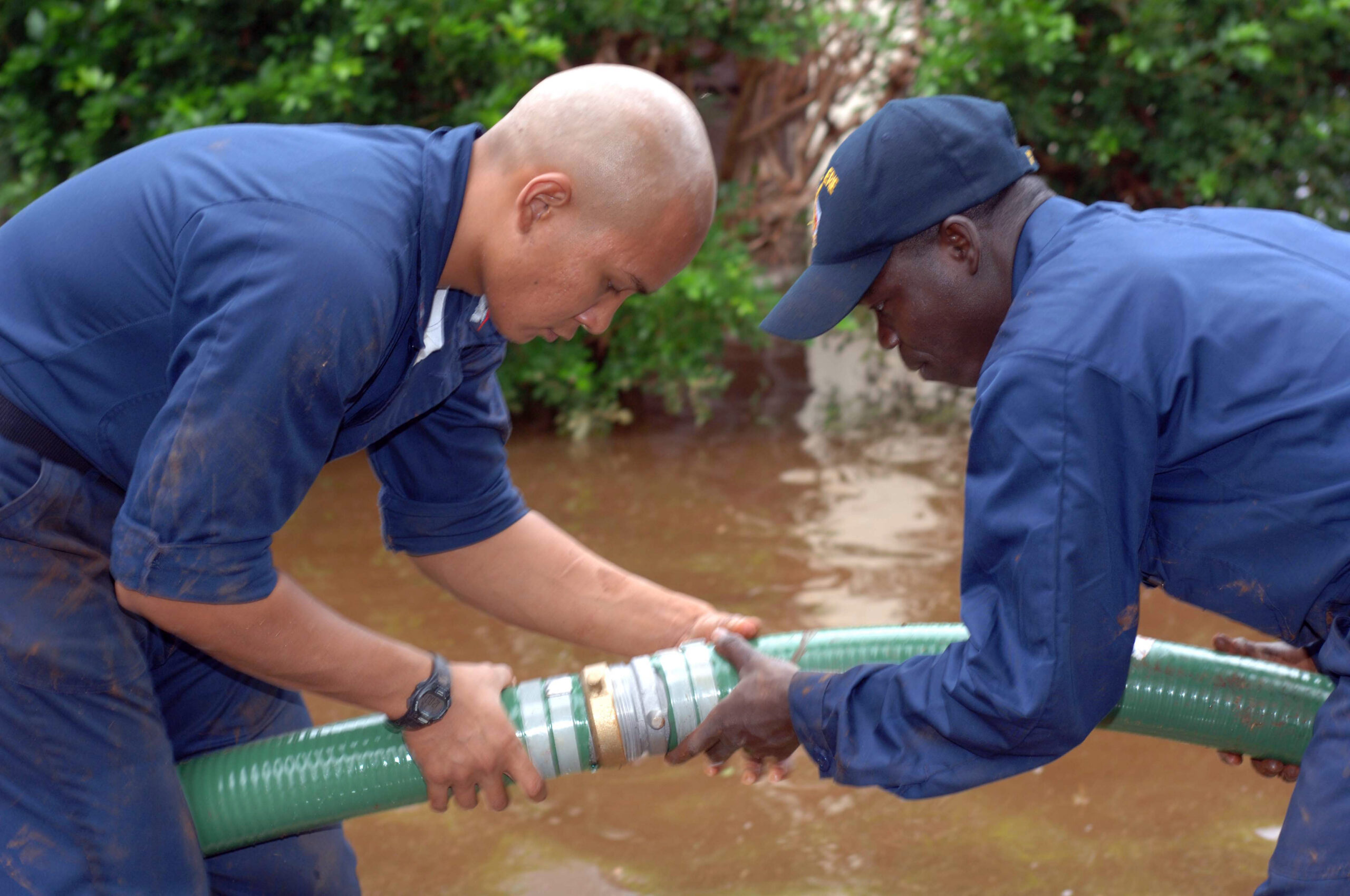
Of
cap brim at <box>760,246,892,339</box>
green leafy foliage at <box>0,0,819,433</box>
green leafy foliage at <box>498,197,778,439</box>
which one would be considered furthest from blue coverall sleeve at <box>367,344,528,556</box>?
green leafy foliage at <box>498,197,778,439</box>

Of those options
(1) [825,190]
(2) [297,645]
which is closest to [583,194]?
(1) [825,190]

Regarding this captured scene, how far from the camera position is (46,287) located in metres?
1.99

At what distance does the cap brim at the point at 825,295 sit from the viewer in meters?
2.16

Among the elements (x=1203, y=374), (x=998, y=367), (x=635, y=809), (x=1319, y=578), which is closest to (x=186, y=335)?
(x=998, y=367)

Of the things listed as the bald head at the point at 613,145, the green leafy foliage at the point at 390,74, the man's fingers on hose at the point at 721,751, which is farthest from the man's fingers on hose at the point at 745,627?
the green leafy foliage at the point at 390,74

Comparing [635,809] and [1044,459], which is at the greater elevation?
[1044,459]

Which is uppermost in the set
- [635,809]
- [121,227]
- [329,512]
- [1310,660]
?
[121,227]

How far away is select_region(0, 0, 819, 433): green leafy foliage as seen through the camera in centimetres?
599

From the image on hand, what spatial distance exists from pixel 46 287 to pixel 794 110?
20.2ft

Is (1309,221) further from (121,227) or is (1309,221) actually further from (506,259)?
(121,227)

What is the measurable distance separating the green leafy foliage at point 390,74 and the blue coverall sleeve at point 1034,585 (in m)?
4.29

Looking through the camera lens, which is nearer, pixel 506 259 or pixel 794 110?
pixel 506 259

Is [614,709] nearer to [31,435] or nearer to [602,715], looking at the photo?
[602,715]

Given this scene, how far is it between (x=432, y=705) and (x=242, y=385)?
760 millimetres
